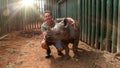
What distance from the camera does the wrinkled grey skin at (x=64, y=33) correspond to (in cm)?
512

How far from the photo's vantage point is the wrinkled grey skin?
16.8ft

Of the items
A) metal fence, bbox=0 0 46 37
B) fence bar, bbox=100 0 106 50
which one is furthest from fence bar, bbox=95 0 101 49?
metal fence, bbox=0 0 46 37

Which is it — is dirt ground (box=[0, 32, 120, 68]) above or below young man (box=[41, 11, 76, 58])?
below

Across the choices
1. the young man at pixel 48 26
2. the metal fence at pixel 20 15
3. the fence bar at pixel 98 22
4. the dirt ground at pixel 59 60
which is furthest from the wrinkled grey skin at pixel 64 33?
the metal fence at pixel 20 15

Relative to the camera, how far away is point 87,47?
662cm

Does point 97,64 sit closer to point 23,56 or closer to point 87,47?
point 87,47

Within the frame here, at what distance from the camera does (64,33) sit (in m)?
5.25

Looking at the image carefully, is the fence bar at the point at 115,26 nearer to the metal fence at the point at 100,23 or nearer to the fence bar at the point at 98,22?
the metal fence at the point at 100,23

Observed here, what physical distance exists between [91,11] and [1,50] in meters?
3.20

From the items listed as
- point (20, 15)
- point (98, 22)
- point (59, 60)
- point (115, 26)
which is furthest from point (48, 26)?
point (20, 15)

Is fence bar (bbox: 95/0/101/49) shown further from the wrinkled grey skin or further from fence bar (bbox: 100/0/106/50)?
the wrinkled grey skin

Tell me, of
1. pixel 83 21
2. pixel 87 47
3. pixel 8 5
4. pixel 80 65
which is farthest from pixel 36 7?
pixel 80 65

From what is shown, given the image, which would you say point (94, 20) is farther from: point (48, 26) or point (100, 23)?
point (48, 26)

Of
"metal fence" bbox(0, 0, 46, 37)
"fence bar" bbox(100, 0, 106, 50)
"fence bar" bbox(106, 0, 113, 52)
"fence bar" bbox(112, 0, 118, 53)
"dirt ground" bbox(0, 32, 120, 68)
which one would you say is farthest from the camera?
"metal fence" bbox(0, 0, 46, 37)
